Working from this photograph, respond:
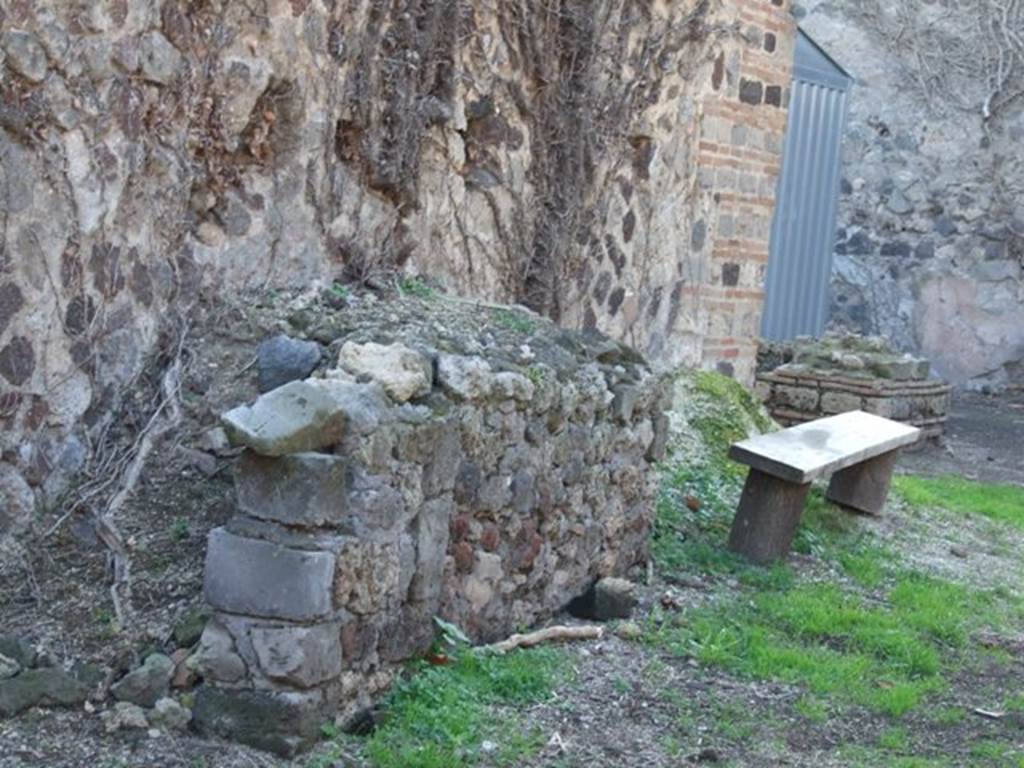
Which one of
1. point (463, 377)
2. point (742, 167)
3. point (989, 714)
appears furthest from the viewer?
point (742, 167)

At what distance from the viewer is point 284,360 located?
4910 millimetres

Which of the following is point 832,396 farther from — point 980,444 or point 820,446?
point 820,446

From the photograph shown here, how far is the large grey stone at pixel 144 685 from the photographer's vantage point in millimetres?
4051

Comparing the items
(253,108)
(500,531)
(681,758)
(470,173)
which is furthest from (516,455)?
(470,173)

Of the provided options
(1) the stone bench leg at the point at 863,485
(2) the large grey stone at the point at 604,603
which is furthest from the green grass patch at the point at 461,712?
(1) the stone bench leg at the point at 863,485

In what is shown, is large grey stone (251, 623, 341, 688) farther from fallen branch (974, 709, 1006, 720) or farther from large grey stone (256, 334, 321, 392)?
fallen branch (974, 709, 1006, 720)

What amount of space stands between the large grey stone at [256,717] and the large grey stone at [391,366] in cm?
95

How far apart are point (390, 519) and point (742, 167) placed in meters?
5.08

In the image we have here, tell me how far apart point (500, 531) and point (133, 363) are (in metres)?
1.31

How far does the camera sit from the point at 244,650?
160 inches

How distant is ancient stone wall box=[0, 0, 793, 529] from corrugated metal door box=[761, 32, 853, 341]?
3.12 meters

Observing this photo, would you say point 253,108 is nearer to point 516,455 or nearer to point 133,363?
point 133,363

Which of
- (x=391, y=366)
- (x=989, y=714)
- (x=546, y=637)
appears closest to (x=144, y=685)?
(x=391, y=366)

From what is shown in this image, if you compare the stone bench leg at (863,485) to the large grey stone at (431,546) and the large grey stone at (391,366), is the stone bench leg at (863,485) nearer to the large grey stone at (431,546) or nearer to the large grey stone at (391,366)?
the large grey stone at (431,546)
